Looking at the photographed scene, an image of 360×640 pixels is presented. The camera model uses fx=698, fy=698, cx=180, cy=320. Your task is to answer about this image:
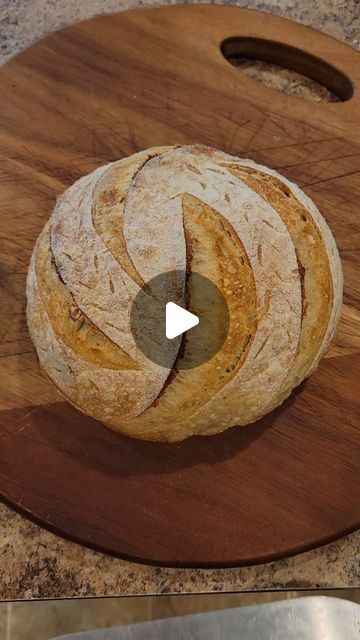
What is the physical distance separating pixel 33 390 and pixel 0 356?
0.09 metres

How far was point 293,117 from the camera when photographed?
4.34 ft

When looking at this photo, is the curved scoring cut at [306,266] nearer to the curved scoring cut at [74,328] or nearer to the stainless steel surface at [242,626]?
the curved scoring cut at [74,328]

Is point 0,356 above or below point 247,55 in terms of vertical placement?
below

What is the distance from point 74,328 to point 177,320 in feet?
0.51

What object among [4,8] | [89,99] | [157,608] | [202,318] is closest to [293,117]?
[89,99]

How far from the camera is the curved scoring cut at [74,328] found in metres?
1.01

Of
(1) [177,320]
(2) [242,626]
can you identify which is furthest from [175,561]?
(1) [177,320]

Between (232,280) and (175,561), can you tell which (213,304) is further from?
(175,561)

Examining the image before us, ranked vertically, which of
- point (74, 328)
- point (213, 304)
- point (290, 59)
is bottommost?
point (74, 328)

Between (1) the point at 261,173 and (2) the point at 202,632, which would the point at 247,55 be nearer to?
(1) the point at 261,173

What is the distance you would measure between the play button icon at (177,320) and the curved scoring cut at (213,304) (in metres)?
0.01

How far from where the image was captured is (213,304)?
100 centimetres

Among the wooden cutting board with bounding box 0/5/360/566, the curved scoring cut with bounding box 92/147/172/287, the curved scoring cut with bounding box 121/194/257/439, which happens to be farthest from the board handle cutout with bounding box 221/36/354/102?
the curved scoring cut with bounding box 121/194/257/439

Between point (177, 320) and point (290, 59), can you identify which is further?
point (290, 59)
